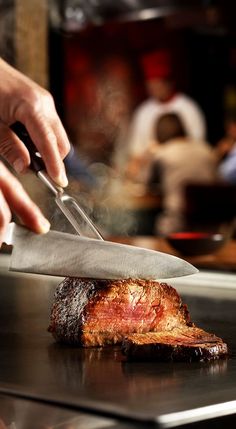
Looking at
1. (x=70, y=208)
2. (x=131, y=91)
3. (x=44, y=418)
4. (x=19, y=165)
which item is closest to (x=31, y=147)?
(x=19, y=165)

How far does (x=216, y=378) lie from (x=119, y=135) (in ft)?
36.5

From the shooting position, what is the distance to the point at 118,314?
202 cm

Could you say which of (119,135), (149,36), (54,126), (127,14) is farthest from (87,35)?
(54,126)

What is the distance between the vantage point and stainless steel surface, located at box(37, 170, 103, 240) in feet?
6.36

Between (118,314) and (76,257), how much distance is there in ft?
0.73

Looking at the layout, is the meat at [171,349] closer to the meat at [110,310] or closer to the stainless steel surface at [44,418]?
the meat at [110,310]

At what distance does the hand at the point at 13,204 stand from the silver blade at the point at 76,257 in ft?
0.93

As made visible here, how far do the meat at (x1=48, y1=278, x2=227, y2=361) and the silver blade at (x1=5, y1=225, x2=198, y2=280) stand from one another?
0.09 meters

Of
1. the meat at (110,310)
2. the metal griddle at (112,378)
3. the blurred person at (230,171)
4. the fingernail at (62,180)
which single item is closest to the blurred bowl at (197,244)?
the metal griddle at (112,378)

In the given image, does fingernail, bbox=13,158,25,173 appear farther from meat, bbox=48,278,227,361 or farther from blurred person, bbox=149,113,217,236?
blurred person, bbox=149,113,217,236

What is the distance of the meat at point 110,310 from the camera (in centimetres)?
198

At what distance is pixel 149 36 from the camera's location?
1372cm

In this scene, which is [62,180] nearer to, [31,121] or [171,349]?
[31,121]

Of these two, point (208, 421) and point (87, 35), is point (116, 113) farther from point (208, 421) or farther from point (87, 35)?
point (208, 421)
